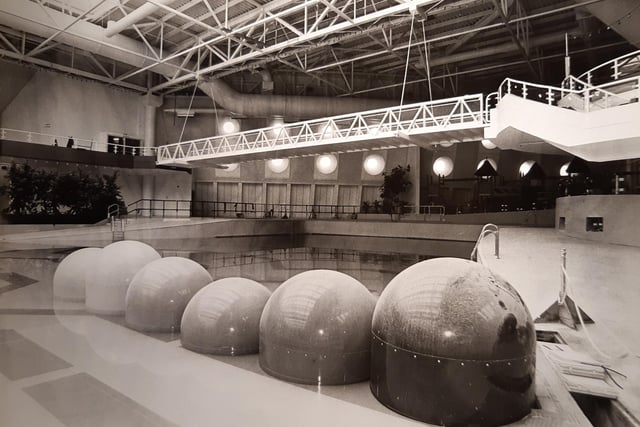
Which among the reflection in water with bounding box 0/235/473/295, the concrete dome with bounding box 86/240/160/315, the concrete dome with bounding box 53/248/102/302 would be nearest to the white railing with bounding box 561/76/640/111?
the reflection in water with bounding box 0/235/473/295

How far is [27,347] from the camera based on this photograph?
5.71 metres

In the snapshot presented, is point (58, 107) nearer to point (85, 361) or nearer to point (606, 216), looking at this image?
point (85, 361)

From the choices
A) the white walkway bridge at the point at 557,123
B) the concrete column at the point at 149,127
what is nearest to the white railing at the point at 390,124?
the white walkway bridge at the point at 557,123

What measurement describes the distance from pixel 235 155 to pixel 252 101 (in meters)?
7.19

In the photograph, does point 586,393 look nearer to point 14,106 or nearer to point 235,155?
point 14,106

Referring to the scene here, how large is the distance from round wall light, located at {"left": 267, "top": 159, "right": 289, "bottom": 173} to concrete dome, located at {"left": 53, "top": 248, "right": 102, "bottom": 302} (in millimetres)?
24292

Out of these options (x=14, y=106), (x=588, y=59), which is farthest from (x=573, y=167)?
(x=14, y=106)

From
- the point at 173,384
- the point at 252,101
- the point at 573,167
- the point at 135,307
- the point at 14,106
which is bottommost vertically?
the point at 173,384

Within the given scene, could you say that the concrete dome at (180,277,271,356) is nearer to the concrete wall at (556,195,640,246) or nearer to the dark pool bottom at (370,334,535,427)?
the dark pool bottom at (370,334,535,427)

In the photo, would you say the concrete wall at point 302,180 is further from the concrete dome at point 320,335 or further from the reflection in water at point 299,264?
the concrete dome at point 320,335

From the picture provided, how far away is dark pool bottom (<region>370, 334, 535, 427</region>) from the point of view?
364cm

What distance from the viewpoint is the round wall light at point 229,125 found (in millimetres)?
32688

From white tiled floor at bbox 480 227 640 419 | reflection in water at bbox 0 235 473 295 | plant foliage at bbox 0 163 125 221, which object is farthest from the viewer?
reflection in water at bbox 0 235 473 295

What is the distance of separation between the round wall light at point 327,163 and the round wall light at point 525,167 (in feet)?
54.0
